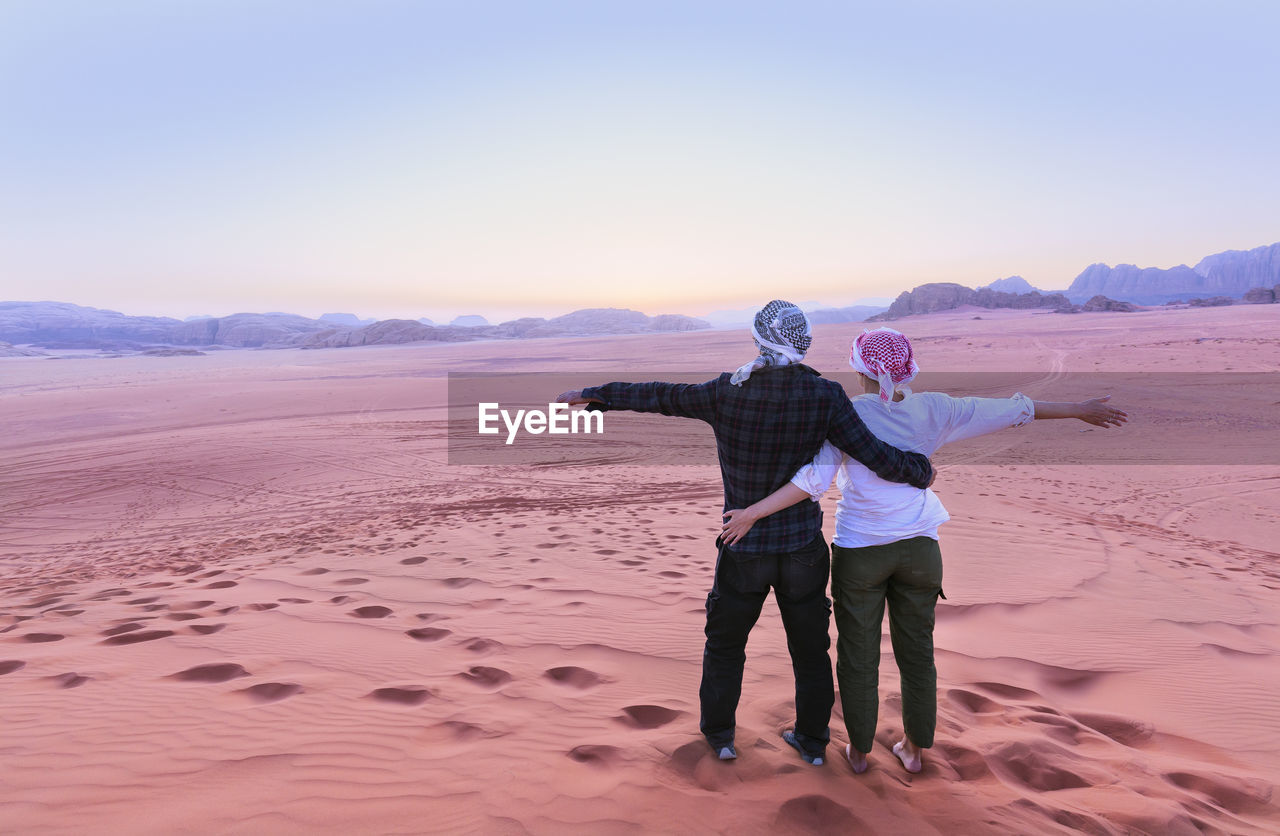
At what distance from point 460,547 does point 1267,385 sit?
23590mm

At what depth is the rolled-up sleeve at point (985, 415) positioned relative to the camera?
262 centimetres

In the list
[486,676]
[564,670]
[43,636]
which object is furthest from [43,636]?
[564,670]

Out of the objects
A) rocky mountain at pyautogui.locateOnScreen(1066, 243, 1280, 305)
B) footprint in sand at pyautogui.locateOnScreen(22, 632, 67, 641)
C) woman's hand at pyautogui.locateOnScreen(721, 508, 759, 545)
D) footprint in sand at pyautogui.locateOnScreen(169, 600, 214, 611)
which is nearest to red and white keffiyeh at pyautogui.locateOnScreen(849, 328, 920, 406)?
woman's hand at pyautogui.locateOnScreen(721, 508, 759, 545)

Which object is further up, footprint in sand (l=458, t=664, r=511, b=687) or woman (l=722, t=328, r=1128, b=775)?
woman (l=722, t=328, r=1128, b=775)

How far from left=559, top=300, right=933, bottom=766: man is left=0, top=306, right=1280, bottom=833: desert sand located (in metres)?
0.37

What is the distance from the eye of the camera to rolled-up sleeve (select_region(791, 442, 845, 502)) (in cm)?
253

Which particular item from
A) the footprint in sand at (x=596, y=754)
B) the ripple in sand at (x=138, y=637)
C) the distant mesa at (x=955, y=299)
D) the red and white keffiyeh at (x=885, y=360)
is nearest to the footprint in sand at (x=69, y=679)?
the ripple in sand at (x=138, y=637)

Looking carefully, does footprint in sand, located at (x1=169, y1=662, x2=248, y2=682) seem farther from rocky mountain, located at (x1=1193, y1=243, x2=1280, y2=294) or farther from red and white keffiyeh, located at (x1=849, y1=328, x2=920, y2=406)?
rocky mountain, located at (x1=1193, y1=243, x2=1280, y2=294)

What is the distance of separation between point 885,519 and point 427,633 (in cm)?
338

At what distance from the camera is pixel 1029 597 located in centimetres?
551

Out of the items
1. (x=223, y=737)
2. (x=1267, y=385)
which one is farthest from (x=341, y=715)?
(x=1267, y=385)

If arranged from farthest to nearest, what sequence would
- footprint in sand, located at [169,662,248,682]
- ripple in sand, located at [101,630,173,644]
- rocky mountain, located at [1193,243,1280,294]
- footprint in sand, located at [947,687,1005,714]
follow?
rocky mountain, located at [1193,243,1280,294], ripple in sand, located at [101,630,173,644], footprint in sand, located at [169,662,248,682], footprint in sand, located at [947,687,1005,714]

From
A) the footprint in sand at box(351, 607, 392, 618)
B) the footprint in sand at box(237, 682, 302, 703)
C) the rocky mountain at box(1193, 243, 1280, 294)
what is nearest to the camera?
the footprint in sand at box(237, 682, 302, 703)

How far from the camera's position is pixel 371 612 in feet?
16.6
